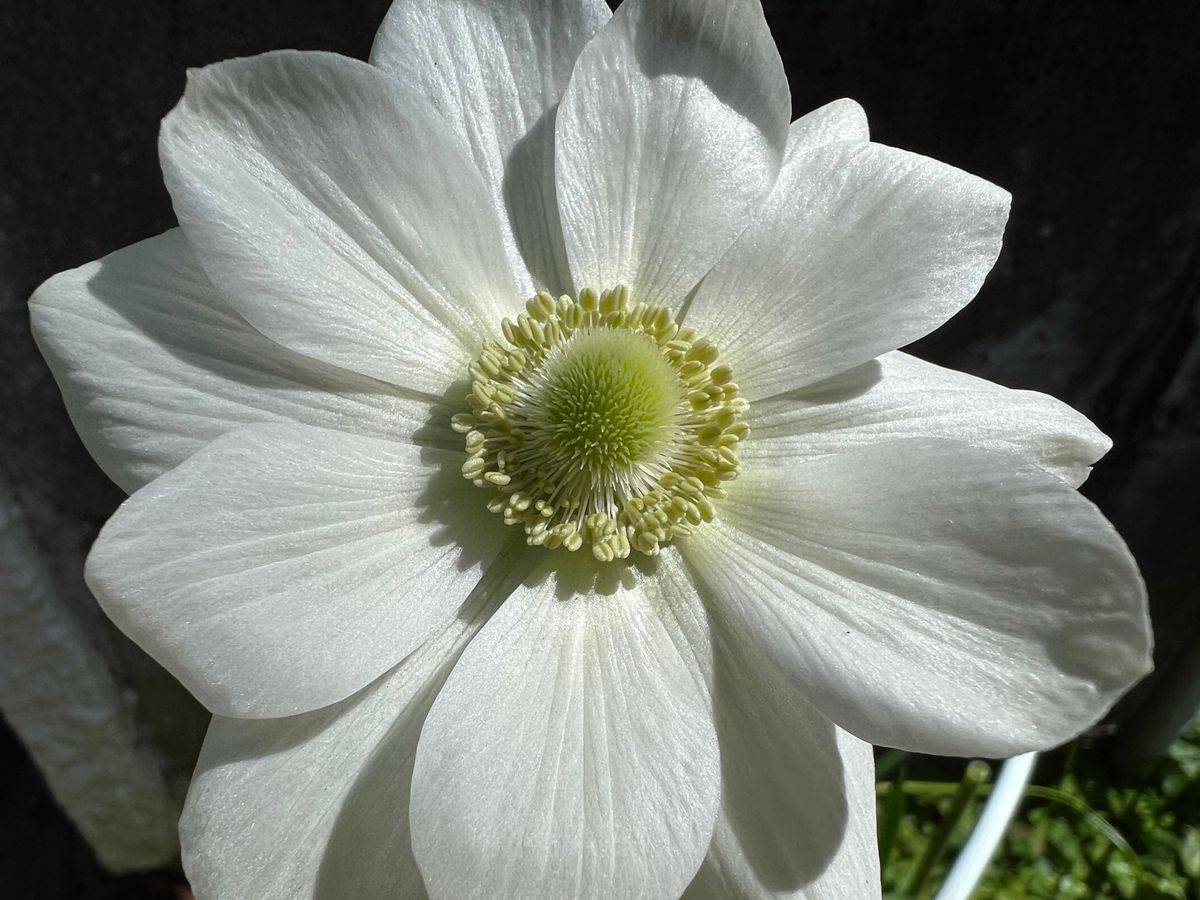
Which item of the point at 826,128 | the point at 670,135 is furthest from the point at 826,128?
the point at 670,135

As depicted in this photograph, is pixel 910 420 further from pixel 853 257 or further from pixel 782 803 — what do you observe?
pixel 782 803

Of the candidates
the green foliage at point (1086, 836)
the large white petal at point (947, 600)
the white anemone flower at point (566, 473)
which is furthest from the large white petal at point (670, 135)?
the green foliage at point (1086, 836)

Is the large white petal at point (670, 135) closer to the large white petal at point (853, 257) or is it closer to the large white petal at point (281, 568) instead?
the large white petal at point (853, 257)

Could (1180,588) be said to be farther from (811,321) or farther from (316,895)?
(316,895)

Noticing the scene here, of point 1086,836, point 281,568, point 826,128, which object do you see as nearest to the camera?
point 281,568

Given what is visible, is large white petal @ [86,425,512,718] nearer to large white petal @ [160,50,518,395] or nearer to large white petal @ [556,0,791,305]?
large white petal @ [160,50,518,395]

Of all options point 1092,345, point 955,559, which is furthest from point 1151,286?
point 955,559
